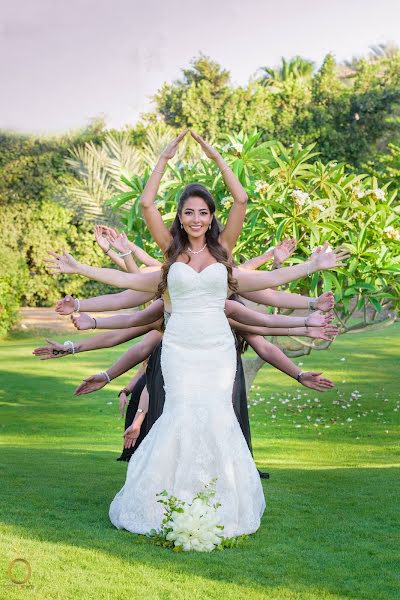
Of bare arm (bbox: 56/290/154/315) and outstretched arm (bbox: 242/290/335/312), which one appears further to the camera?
outstretched arm (bbox: 242/290/335/312)

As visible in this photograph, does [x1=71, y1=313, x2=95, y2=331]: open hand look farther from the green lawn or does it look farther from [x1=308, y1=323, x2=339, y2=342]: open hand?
[x1=308, y1=323, x2=339, y2=342]: open hand

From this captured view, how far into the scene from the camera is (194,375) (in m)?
5.77

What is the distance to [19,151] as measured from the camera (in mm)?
31891

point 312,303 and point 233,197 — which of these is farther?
point 312,303

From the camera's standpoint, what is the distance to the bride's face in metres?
5.76

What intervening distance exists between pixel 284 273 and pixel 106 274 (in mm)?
1079

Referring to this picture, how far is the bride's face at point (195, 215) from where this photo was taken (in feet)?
18.9

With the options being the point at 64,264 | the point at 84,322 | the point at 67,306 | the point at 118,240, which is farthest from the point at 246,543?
the point at 118,240

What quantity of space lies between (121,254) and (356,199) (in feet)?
16.4

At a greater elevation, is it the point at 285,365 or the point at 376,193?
the point at 376,193

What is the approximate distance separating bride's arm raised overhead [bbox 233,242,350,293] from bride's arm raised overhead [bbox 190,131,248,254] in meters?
0.20

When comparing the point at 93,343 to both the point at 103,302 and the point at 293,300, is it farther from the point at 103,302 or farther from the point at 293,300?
the point at 293,300

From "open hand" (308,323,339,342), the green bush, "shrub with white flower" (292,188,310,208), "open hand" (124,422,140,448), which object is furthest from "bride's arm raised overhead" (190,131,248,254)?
the green bush

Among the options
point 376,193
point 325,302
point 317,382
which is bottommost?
point 317,382
